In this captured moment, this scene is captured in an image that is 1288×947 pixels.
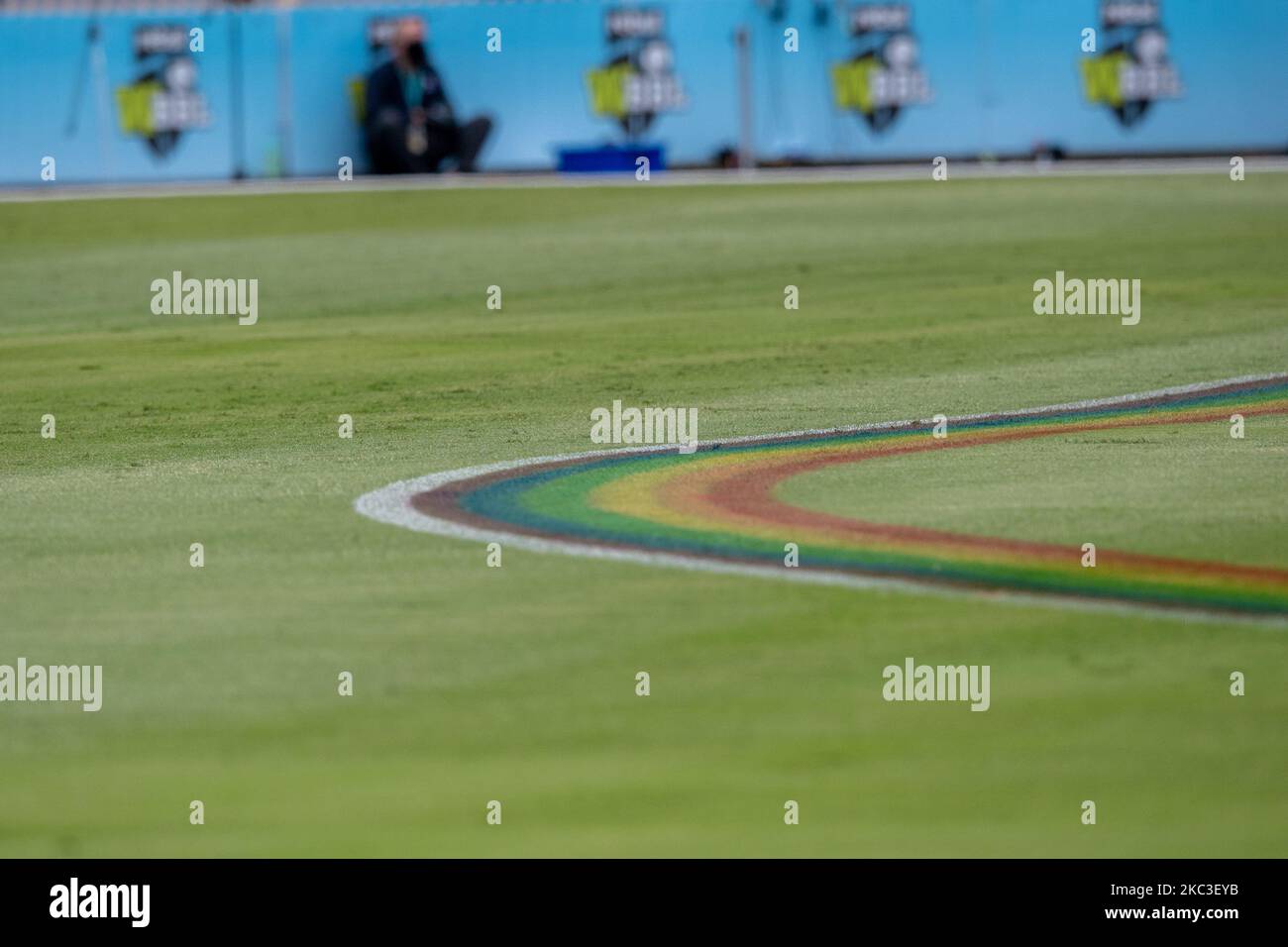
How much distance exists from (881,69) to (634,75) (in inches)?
167

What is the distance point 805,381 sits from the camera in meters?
13.7

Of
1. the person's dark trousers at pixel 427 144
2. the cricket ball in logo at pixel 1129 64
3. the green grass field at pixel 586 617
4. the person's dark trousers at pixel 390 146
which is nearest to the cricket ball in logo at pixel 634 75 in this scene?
the person's dark trousers at pixel 427 144

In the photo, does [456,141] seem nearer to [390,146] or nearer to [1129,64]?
[390,146]

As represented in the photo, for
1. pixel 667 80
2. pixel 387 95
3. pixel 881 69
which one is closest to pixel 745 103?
pixel 667 80

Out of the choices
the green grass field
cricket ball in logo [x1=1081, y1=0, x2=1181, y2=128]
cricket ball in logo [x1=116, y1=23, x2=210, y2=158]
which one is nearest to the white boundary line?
the green grass field

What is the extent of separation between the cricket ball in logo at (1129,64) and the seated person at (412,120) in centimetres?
1041

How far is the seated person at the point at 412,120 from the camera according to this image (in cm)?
3516

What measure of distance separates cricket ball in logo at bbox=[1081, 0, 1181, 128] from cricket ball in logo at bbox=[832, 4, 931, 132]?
2.90 metres

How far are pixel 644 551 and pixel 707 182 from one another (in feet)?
82.1

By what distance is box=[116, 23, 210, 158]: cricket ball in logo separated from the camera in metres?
36.7

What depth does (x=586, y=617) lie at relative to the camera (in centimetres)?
748

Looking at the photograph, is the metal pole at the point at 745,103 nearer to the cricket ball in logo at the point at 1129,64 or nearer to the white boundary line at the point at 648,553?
the cricket ball in logo at the point at 1129,64
